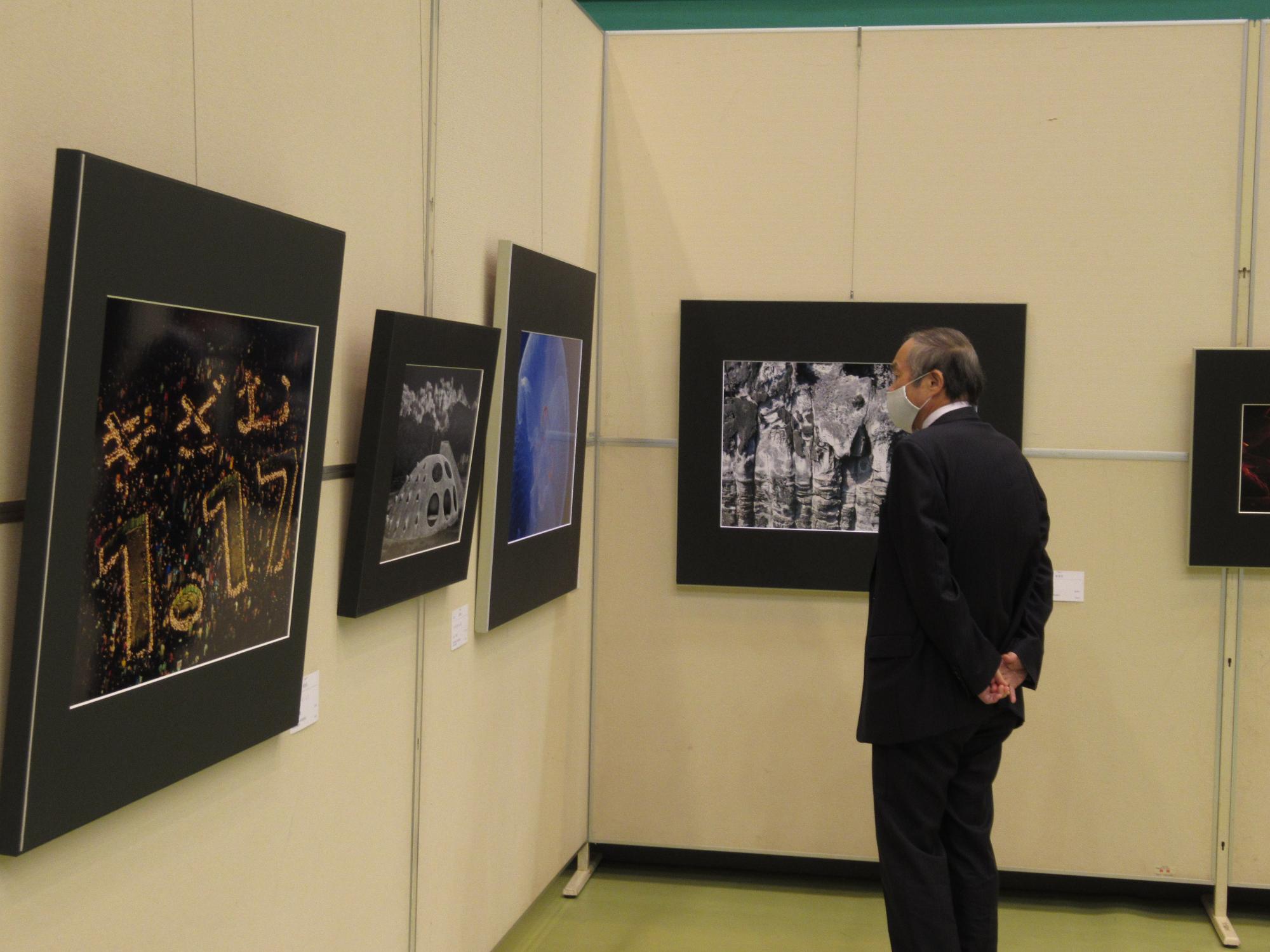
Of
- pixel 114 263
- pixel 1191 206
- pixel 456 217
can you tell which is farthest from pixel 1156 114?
pixel 114 263

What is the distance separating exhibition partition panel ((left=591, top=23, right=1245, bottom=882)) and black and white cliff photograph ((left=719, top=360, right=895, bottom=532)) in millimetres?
333

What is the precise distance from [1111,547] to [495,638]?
2722 mm

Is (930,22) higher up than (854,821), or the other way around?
(930,22)

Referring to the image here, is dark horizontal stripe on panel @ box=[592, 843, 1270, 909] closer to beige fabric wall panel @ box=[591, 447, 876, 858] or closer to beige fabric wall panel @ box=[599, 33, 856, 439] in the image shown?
beige fabric wall panel @ box=[591, 447, 876, 858]

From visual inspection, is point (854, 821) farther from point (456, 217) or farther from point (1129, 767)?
point (456, 217)

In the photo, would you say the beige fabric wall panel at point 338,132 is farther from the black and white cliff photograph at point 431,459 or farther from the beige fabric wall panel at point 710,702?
the beige fabric wall panel at point 710,702

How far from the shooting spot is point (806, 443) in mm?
5121

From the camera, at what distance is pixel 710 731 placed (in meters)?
5.31

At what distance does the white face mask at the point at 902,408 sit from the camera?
3947mm

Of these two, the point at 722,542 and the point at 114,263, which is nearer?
the point at 114,263

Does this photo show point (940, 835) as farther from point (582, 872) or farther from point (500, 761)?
point (582, 872)

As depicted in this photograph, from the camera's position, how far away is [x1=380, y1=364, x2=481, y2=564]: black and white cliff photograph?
9.68 ft

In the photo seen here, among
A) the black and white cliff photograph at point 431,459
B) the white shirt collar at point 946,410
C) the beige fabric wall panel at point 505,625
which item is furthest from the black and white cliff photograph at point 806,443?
the black and white cliff photograph at point 431,459

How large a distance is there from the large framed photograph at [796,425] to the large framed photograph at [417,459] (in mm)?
1850
